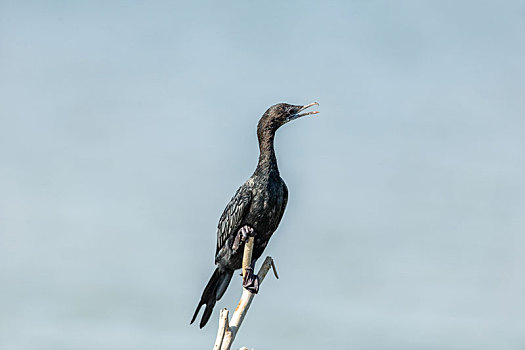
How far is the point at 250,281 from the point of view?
8.96 m

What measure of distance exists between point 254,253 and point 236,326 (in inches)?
33.4

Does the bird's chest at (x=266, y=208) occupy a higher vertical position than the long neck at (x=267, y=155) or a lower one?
lower

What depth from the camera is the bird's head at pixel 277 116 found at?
9.23 meters

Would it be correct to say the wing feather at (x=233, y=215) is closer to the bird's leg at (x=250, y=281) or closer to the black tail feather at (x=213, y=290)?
the black tail feather at (x=213, y=290)

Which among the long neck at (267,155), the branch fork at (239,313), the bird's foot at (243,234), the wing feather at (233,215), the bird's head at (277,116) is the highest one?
the bird's head at (277,116)

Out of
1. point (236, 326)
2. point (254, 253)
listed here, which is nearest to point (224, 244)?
point (254, 253)

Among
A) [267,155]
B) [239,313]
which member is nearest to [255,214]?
[267,155]

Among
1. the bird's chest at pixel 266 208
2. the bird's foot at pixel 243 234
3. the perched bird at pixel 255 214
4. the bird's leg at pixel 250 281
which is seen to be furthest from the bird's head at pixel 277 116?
the bird's leg at pixel 250 281

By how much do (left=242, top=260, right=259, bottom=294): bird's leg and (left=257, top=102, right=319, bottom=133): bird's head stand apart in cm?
142

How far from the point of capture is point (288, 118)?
931cm

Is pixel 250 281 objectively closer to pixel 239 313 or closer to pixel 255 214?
pixel 239 313

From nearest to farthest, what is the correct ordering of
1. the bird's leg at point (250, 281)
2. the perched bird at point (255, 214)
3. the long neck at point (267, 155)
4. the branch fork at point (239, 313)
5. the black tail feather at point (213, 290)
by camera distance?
the branch fork at point (239, 313) → the bird's leg at point (250, 281) → the perched bird at point (255, 214) → the long neck at point (267, 155) → the black tail feather at point (213, 290)

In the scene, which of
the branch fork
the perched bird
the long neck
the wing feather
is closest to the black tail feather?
the perched bird

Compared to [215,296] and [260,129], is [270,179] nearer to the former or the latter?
[260,129]
